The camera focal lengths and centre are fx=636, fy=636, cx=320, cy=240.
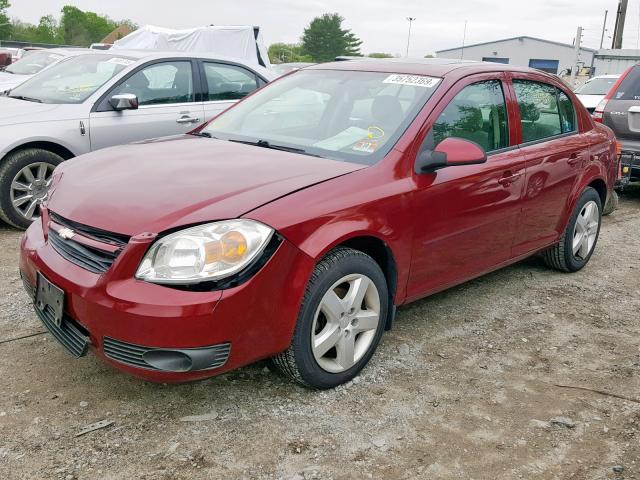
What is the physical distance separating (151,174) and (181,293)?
0.82 meters

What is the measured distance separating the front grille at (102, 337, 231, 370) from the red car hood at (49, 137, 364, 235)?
0.46 m

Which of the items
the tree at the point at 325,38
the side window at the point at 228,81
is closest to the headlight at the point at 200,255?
the side window at the point at 228,81

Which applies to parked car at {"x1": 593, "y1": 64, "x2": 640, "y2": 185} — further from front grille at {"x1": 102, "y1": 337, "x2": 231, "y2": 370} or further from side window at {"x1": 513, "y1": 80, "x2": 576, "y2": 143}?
front grille at {"x1": 102, "y1": 337, "x2": 231, "y2": 370}

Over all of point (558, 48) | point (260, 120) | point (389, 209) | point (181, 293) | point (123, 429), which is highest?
point (558, 48)

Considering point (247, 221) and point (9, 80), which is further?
point (9, 80)

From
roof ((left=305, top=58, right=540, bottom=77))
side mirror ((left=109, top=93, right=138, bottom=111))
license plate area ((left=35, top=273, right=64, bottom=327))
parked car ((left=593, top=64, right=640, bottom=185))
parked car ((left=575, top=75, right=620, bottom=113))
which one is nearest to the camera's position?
license plate area ((left=35, top=273, right=64, bottom=327))

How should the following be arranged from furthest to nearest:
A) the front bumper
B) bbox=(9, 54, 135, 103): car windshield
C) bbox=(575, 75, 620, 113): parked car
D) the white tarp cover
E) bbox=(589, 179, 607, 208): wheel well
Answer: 1. the white tarp cover
2. bbox=(575, 75, 620, 113): parked car
3. bbox=(9, 54, 135, 103): car windshield
4. bbox=(589, 179, 607, 208): wheel well
5. the front bumper

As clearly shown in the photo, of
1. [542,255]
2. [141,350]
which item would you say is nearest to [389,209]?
[141,350]

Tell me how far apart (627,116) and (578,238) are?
3.49 metres

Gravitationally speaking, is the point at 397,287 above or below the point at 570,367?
above

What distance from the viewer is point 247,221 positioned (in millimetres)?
2652

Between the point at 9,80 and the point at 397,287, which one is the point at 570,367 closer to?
the point at 397,287

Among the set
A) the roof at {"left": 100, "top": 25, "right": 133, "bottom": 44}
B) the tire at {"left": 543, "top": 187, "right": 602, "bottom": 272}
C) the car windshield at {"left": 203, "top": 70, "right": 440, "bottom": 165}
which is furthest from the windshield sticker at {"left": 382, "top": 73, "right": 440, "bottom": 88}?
the roof at {"left": 100, "top": 25, "right": 133, "bottom": 44}

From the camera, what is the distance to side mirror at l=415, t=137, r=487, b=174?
3.34 metres
